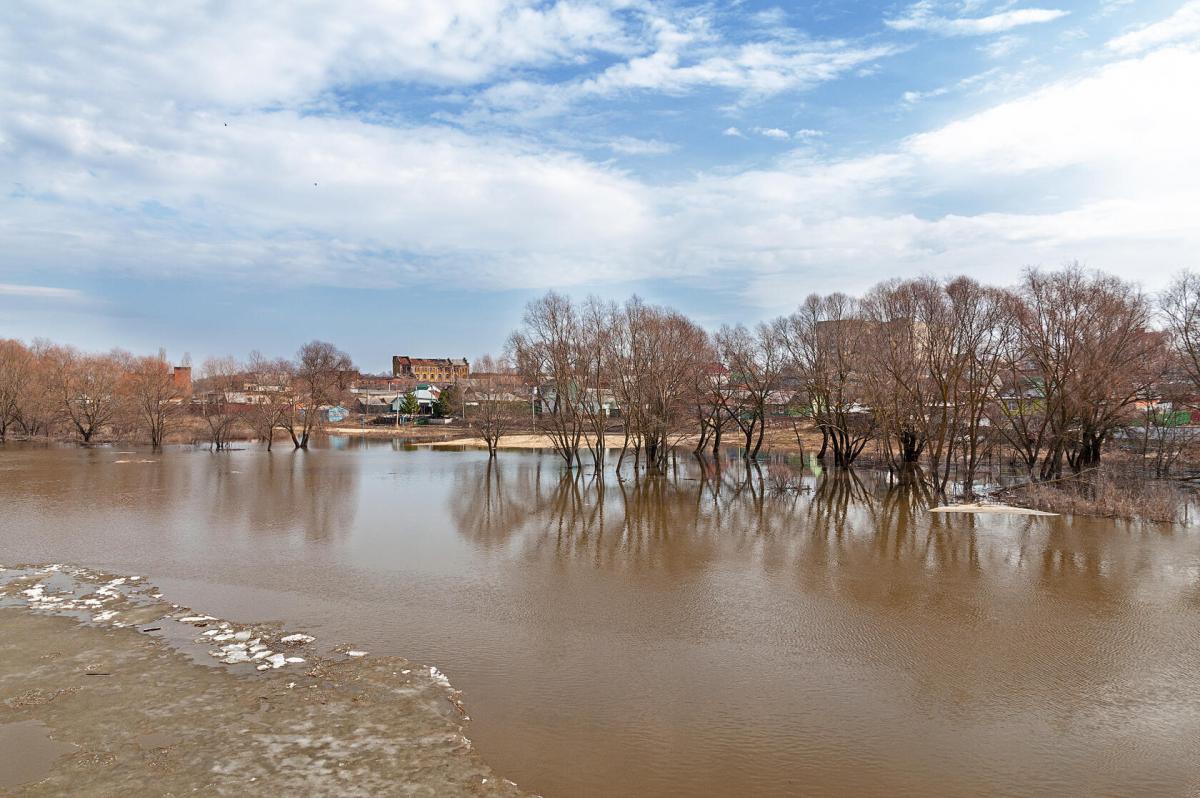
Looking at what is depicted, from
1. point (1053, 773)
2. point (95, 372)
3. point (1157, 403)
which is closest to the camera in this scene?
point (1053, 773)

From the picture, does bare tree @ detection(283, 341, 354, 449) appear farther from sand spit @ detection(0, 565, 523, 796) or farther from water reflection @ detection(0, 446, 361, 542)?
sand spit @ detection(0, 565, 523, 796)

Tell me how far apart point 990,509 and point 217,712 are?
74.1 feet

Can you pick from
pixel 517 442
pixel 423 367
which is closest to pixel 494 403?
pixel 517 442

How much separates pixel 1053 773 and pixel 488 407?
4430 cm

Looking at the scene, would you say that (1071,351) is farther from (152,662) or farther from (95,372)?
(95,372)

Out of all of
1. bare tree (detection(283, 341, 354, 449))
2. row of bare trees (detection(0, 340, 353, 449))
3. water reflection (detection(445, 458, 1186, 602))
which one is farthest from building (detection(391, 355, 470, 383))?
water reflection (detection(445, 458, 1186, 602))

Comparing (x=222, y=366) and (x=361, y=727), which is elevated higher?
(x=222, y=366)

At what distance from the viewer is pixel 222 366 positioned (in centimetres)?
6125

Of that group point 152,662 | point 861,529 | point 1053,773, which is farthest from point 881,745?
point 861,529

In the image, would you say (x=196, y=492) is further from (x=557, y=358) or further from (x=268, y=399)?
(x=268, y=399)

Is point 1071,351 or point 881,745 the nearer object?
point 881,745

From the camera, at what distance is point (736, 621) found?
36.9 feet

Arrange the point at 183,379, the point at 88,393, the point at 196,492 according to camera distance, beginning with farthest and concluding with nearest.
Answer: the point at 183,379, the point at 88,393, the point at 196,492

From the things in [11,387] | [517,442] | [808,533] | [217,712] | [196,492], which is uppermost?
[11,387]
